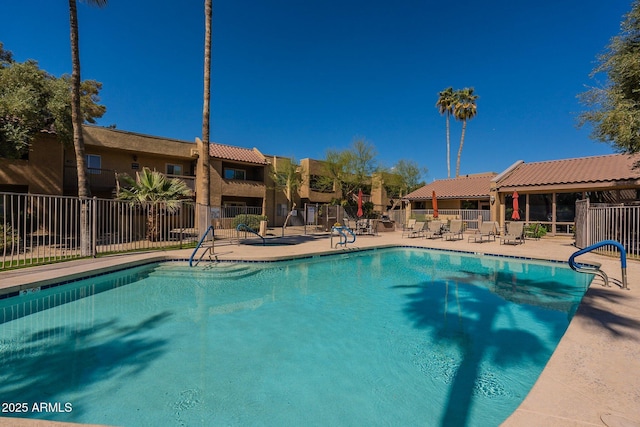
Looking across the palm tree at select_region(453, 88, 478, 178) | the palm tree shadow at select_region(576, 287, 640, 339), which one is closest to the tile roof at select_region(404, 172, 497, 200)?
the palm tree at select_region(453, 88, 478, 178)

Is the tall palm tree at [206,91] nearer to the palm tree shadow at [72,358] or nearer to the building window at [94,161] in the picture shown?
the palm tree shadow at [72,358]

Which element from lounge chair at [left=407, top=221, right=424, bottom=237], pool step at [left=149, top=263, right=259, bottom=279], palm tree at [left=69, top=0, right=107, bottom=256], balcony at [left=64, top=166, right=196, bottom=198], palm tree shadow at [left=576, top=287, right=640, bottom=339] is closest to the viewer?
palm tree shadow at [left=576, top=287, right=640, bottom=339]

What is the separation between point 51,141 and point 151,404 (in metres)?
19.4

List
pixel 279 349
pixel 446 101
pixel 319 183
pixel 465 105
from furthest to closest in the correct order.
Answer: pixel 446 101
pixel 465 105
pixel 319 183
pixel 279 349

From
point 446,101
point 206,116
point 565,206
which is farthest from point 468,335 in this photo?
point 446,101

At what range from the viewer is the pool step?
9388 millimetres

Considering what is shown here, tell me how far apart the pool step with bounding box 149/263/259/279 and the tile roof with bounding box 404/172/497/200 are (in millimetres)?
21739

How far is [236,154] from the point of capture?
26.1m

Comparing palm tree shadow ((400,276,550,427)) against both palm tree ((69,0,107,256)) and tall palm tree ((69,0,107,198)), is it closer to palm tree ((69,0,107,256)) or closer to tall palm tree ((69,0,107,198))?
palm tree ((69,0,107,256))

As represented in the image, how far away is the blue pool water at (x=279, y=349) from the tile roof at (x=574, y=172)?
41.5 ft

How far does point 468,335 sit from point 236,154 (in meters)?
24.2

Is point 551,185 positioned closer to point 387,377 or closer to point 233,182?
point 387,377

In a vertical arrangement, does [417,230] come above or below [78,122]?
below

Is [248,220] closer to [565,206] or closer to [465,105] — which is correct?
[565,206]
